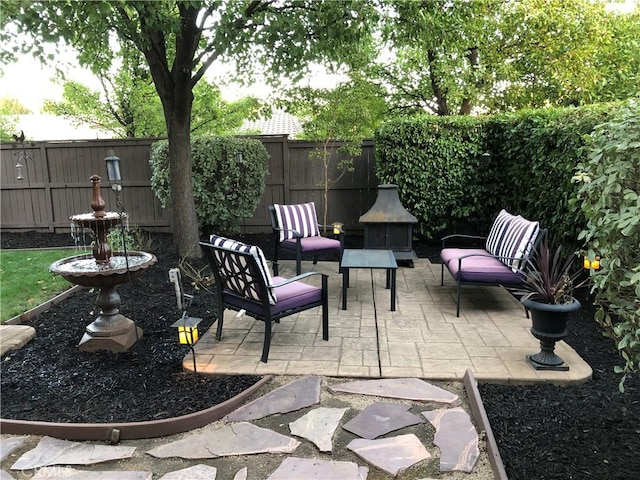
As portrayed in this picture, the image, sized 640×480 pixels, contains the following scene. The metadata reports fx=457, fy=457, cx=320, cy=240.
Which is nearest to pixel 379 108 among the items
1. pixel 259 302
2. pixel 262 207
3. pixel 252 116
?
pixel 252 116

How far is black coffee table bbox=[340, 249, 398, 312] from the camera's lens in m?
4.51

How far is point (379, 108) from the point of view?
11.5m

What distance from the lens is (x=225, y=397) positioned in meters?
2.90

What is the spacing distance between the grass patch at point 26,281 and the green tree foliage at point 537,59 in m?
6.60

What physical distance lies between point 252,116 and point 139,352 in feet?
22.5

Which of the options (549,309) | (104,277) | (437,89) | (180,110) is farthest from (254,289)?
(437,89)

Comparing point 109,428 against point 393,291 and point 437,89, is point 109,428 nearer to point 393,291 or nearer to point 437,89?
point 393,291

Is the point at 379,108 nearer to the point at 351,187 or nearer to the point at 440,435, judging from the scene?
the point at 351,187

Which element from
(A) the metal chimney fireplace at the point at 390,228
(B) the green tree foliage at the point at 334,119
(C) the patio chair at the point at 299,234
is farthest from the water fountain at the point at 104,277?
(B) the green tree foliage at the point at 334,119

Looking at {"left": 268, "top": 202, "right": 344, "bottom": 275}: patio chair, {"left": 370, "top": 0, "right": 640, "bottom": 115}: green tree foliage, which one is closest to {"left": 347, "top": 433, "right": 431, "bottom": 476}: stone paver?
{"left": 268, "top": 202, "right": 344, "bottom": 275}: patio chair

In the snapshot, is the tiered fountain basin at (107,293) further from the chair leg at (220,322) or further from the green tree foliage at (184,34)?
the green tree foliage at (184,34)

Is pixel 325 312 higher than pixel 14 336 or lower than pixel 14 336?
higher

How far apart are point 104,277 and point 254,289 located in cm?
114

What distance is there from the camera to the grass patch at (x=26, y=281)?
4613mm
